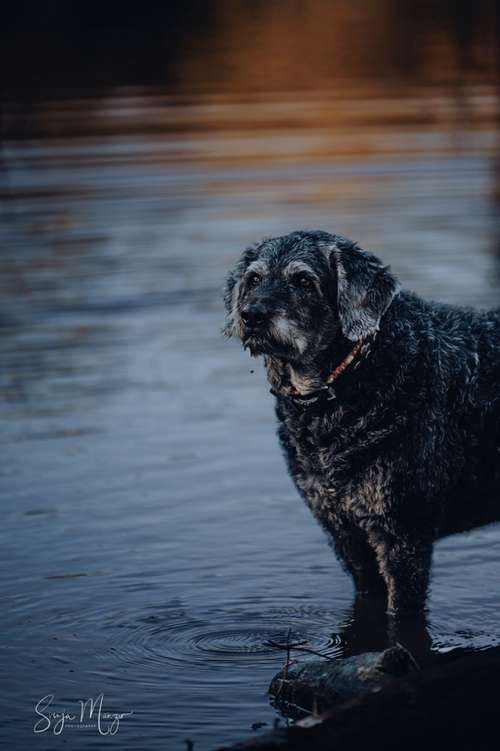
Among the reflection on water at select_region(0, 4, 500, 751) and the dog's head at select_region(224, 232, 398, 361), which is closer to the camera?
the dog's head at select_region(224, 232, 398, 361)

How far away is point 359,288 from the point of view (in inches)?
242

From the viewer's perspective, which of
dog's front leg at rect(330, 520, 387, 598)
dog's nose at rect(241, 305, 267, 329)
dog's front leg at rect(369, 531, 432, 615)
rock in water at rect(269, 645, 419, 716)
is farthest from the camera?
dog's front leg at rect(330, 520, 387, 598)

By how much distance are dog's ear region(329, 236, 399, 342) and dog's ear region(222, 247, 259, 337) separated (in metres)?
0.45

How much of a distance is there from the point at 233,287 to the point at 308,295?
56cm

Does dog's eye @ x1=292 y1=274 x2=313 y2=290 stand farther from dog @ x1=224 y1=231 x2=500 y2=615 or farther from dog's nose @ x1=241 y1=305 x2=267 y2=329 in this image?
dog's nose @ x1=241 y1=305 x2=267 y2=329

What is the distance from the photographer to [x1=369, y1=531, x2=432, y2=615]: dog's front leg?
6141 mm

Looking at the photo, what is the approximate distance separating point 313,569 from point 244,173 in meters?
15.1

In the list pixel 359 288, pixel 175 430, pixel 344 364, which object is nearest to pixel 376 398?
pixel 344 364

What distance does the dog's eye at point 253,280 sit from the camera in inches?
250

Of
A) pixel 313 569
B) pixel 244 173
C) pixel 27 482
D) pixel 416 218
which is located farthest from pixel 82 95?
pixel 313 569

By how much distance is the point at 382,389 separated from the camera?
6.11m

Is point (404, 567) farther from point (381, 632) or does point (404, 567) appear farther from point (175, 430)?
point (175, 430)

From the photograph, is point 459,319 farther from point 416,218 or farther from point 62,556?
point 416,218

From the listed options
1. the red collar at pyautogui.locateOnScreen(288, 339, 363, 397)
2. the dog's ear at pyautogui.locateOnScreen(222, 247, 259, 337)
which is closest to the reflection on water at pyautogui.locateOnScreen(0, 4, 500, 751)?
the red collar at pyautogui.locateOnScreen(288, 339, 363, 397)
